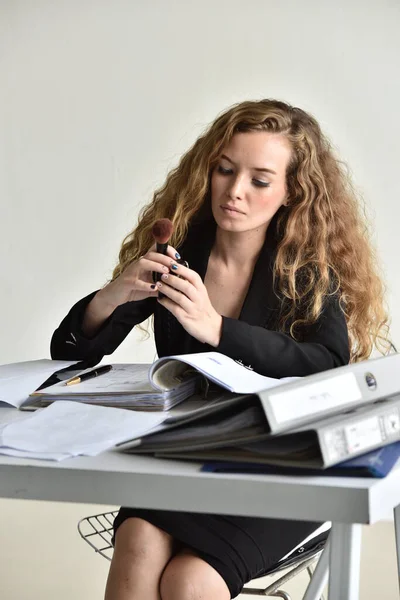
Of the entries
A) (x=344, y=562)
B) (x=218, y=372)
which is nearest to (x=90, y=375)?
(x=218, y=372)

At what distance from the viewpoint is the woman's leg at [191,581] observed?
1209 millimetres

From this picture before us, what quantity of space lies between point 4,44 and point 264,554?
2.81 meters

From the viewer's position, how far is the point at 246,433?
2.99 feet

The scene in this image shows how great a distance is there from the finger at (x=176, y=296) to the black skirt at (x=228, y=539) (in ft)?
1.20

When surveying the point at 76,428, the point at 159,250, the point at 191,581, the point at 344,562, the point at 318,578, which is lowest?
the point at 318,578

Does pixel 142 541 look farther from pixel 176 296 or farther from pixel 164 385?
pixel 176 296

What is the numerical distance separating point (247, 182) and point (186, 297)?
43cm

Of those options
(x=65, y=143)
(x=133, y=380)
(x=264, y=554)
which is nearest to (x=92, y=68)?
(x=65, y=143)

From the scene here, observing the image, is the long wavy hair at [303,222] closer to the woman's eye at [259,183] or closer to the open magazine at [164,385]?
the woman's eye at [259,183]

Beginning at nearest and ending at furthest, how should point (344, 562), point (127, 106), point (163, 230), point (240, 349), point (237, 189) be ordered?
point (344, 562) → point (163, 230) → point (240, 349) → point (237, 189) → point (127, 106)

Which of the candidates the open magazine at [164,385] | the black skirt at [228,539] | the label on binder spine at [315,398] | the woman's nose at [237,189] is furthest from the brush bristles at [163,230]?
the label on binder spine at [315,398]

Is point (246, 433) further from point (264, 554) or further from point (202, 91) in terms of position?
point (202, 91)

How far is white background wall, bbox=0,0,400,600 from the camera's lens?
3.12 m

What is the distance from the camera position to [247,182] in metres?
1.84
